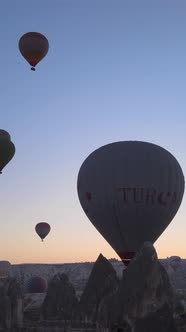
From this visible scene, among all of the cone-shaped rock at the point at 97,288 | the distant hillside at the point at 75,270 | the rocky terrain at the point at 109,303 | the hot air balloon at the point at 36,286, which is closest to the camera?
the rocky terrain at the point at 109,303

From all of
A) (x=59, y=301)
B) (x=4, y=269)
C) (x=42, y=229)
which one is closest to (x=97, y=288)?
(x=59, y=301)

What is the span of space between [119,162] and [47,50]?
10.7 m

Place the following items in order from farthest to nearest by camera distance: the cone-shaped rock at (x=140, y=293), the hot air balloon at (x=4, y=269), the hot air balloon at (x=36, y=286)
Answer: the hot air balloon at (x=4, y=269) < the hot air balloon at (x=36, y=286) < the cone-shaped rock at (x=140, y=293)

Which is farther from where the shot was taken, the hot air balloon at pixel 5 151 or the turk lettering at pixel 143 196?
the hot air balloon at pixel 5 151

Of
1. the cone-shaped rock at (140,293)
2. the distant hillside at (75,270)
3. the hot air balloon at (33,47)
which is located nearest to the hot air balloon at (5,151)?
the hot air balloon at (33,47)

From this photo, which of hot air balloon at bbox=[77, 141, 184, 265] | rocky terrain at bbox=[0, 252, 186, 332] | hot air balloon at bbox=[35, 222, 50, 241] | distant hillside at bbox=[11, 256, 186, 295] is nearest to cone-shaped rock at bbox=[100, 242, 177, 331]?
rocky terrain at bbox=[0, 252, 186, 332]

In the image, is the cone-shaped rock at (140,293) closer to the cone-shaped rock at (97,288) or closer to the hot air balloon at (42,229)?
the cone-shaped rock at (97,288)

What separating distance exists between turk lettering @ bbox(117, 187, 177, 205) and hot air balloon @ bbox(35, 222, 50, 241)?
36.1 meters

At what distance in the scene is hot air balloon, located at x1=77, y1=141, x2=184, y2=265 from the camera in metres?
41.3

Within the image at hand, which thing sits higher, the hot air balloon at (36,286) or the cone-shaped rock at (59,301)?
the hot air balloon at (36,286)

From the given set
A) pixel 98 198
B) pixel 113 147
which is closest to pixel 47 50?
pixel 113 147

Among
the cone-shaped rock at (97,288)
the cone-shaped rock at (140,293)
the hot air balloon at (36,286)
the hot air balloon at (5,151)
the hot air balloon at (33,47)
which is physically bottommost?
the cone-shaped rock at (140,293)

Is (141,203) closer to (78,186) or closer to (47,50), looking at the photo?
(78,186)

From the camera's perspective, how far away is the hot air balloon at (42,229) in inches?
2995
